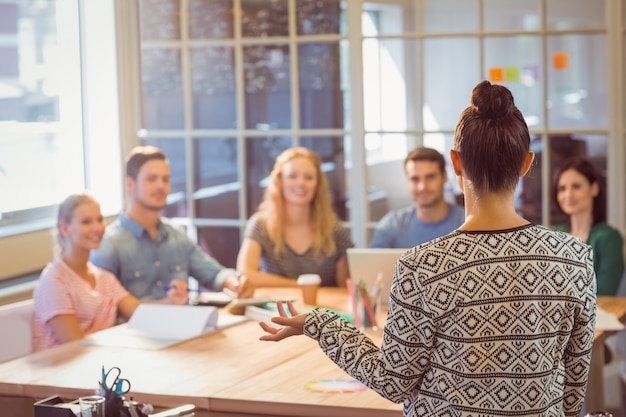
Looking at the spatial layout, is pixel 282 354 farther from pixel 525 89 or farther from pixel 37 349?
pixel 525 89

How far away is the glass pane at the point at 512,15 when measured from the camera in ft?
15.7

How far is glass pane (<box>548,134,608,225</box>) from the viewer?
4734 mm

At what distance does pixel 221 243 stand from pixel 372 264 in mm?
1939

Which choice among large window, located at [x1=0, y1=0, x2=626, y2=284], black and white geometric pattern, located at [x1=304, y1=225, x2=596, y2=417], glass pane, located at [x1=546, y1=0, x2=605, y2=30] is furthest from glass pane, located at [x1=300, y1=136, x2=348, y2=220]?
black and white geometric pattern, located at [x1=304, y1=225, x2=596, y2=417]

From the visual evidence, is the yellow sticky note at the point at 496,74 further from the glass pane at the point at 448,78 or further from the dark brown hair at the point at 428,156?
the dark brown hair at the point at 428,156

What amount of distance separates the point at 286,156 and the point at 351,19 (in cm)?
89

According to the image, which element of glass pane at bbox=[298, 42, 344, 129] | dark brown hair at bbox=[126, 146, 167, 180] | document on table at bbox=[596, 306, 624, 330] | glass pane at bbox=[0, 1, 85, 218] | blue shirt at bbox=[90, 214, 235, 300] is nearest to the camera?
document on table at bbox=[596, 306, 624, 330]

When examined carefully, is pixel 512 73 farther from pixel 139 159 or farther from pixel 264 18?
pixel 139 159

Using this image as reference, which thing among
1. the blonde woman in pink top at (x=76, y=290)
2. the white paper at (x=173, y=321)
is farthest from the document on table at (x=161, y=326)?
the blonde woman in pink top at (x=76, y=290)

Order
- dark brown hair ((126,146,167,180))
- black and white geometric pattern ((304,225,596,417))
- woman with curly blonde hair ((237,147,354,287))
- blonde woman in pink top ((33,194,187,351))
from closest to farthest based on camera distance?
black and white geometric pattern ((304,225,596,417)) < blonde woman in pink top ((33,194,187,351)) < dark brown hair ((126,146,167,180)) < woman with curly blonde hair ((237,147,354,287))

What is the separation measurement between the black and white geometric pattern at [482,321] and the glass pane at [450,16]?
3162 millimetres

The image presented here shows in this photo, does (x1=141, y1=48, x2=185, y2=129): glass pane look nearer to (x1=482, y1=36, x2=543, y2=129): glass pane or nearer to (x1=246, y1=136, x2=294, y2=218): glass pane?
(x1=246, y1=136, x2=294, y2=218): glass pane

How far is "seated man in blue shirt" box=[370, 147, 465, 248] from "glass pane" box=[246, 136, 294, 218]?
909 millimetres

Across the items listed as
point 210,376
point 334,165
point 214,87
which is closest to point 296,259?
point 334,165
